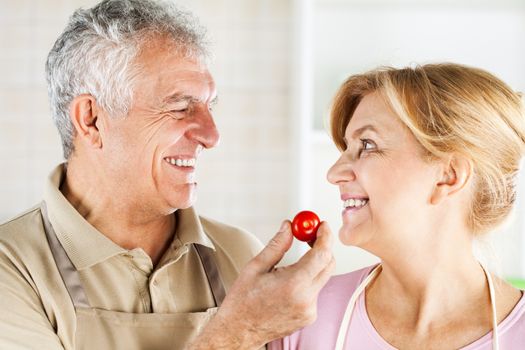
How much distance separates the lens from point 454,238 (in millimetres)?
1713

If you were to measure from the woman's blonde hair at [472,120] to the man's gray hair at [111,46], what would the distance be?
570 mm

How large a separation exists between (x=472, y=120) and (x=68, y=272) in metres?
1.02

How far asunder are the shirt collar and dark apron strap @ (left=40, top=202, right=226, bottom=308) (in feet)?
0.05

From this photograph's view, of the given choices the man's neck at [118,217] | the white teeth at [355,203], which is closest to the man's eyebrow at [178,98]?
the man's neck at [118,217]

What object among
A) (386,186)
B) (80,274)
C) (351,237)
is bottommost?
(80,274)

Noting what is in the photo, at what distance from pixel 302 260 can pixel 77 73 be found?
819 mm

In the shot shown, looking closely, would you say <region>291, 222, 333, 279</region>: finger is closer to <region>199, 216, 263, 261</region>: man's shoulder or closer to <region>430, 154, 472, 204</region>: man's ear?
<region>430, 154, 472, 204</region>: man's ear

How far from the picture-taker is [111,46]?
1.89 meters

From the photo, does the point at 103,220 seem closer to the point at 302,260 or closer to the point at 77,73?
the point at 77,73

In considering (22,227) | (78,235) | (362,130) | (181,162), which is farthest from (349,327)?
(22,227)

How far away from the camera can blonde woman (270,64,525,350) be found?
1.65 m

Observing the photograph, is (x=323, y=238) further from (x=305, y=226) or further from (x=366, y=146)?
(x=366, y=146)

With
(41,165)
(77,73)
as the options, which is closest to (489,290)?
(77,73)

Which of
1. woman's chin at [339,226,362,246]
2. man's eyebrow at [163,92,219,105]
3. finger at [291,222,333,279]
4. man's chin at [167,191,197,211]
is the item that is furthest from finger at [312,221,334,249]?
man's eyebrow at [163,92,219,105]
